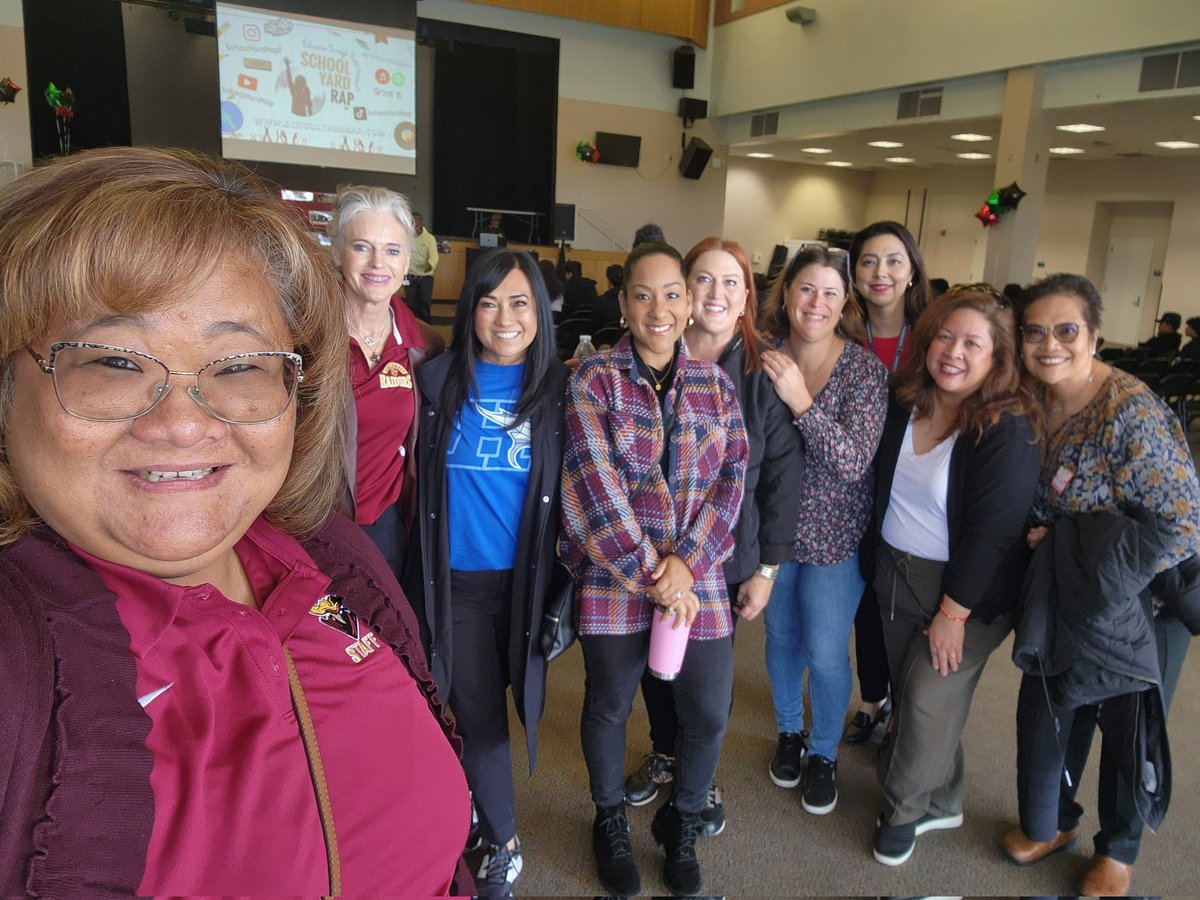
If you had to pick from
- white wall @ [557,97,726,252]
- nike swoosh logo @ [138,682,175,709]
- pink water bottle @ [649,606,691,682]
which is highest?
white wall @ [557,97,726,252]

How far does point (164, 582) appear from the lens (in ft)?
2.69

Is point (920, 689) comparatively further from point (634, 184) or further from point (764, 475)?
point (634, 184)

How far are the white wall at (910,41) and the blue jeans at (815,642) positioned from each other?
7.99 m

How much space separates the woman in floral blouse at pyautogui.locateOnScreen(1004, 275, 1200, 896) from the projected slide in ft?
34.7

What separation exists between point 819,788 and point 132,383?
2.37 m

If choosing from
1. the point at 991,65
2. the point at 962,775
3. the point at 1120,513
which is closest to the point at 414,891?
the point at 1120,513

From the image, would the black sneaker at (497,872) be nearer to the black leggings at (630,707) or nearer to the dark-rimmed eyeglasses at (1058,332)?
the black leggings at (630,707)

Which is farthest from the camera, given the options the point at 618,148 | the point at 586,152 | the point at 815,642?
the point at 618,148

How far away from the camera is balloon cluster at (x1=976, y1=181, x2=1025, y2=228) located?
9.18 m

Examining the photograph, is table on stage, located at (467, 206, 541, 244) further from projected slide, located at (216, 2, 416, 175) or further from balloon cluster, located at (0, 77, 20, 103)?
balloon cluster, located at (0, 77, 20, 103)

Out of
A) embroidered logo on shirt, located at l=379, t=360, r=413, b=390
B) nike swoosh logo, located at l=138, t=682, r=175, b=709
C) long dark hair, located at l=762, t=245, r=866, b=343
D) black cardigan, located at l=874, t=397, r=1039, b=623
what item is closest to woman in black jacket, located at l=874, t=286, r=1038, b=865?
black cardigan, located at l=874, t=397, r=1039, b=623

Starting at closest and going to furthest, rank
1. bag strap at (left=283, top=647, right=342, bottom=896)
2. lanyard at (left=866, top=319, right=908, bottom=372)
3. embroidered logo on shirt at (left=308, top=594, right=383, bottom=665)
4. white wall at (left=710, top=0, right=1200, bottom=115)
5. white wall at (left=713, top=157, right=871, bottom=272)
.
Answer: bag strap at (left=283, top=647, right=342, bottom=896)
embroidered logo on shirt at (left=308, top=594, right=383, bottom=665)
lanyard at (left=866, top=319, right=908, bottom=372)
white wall at (left=710, top=0, right=1200, bottom=115)
white wall at (left=713, top=157, right=871, bottom=272)

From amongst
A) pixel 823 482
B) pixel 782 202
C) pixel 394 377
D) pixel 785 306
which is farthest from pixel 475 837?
pixel 782 202

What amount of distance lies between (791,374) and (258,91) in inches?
410
